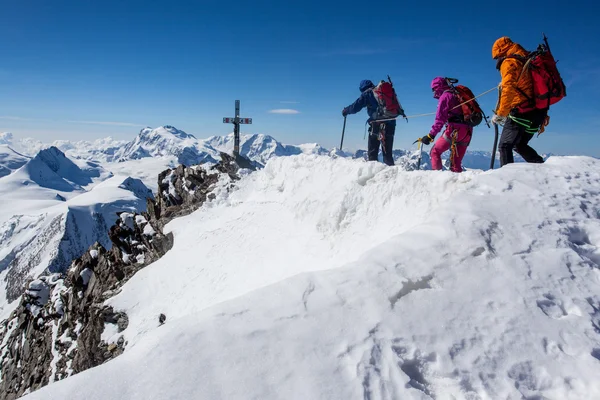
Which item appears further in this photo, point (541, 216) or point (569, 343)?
point (541, 216)

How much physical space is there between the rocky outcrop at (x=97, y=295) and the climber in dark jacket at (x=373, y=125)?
31.5 feet

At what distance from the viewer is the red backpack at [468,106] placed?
9453 millimetres

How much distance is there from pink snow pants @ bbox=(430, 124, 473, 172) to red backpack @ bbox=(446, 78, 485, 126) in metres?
0.24

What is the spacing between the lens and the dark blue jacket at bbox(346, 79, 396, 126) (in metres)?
12.4

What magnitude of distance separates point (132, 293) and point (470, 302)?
16515 millimetres

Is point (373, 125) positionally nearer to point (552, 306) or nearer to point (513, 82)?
point (513, 82)

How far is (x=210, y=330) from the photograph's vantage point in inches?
142

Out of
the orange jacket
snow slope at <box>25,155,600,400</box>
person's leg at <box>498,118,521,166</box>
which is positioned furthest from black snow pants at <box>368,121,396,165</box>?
snow slope at <box>25,155,600,400</box>

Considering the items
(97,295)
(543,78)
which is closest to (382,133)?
(543,78)

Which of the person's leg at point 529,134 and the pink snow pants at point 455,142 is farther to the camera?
the pink snow pants at point 455,142

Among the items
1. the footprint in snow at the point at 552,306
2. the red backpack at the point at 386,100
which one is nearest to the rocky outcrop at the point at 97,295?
the red backpack at the point at 386,100

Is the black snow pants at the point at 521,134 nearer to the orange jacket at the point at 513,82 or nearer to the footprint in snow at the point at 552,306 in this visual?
the orange jacket at the point at 513,82

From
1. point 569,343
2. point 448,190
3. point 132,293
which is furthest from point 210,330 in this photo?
point 132,293

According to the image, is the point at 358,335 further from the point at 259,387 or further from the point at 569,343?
the point at 569,343
